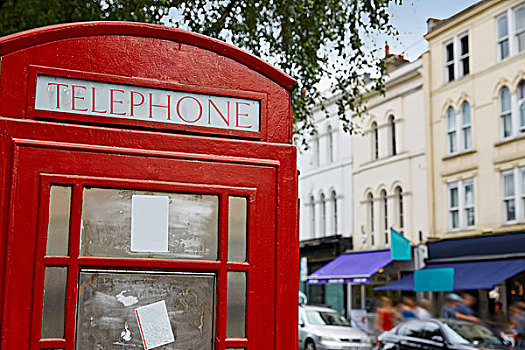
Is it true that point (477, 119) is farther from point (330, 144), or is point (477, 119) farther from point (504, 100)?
point (330, 144)

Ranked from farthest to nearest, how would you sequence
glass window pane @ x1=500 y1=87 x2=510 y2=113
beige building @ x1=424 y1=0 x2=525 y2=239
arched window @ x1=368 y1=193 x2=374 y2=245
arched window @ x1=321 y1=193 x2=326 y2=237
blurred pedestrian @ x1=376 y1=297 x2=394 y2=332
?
arched window @ x1=321 y1=193 x2=326 y2=237
arched window @ x1=368 y1=193 x2=374 y2=245
blurred pedestrian @ x1=376 y1=297 x2=394 y2=332
glass window pane @ x1=500 y1=87 x2=510 y2=113
beige building @ x1=424 y1=0 x2=525 y2=239

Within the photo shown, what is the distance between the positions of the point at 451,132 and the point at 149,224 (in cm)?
2004

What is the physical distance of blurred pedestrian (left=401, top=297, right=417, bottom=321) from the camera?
2009cm

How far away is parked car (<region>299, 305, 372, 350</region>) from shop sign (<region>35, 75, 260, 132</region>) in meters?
14.1

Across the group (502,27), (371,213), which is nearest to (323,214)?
(371,213)

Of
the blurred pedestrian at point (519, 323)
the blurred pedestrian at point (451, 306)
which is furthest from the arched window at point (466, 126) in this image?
the blurred pedestrian at point (519, 323)

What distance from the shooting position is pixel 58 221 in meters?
2.45

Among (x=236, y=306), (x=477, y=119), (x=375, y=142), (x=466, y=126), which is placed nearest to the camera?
(x=236, y=306)

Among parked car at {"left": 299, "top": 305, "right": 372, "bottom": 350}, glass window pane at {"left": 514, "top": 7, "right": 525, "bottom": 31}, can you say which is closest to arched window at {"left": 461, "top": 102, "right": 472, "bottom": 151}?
glass window pane at {"left": 514, "top": 7, "right": 525, "bottom": 31}

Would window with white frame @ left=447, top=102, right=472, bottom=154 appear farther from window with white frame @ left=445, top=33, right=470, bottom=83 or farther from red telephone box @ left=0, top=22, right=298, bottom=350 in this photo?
red telephone box @ left=0, top=22, right=298, bottom=350

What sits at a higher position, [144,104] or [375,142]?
[375,142]

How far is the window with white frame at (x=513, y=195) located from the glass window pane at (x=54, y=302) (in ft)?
58.4

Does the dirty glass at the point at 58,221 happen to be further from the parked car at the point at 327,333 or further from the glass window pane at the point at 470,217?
the glass window pane at the point at 470,217

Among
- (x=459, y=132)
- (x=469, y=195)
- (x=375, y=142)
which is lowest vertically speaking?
(x=469, y=195)
